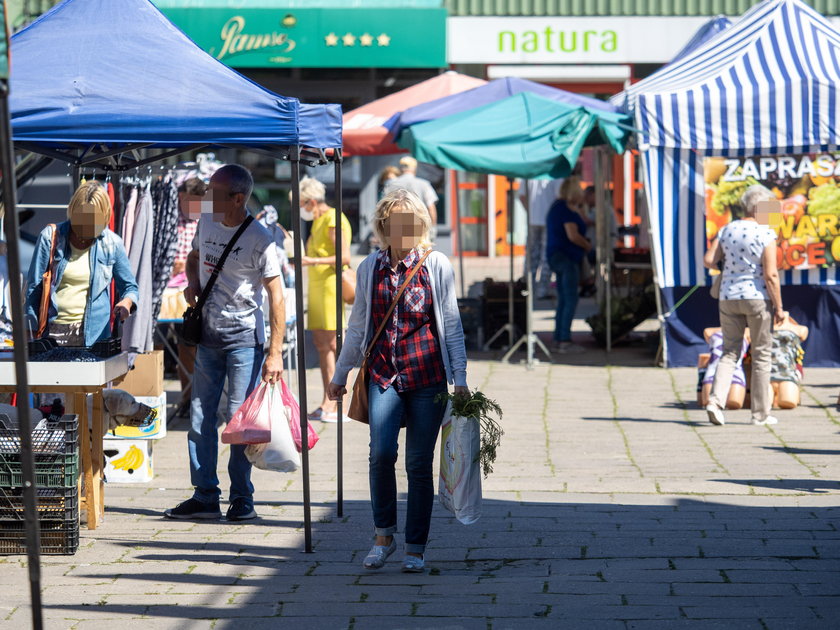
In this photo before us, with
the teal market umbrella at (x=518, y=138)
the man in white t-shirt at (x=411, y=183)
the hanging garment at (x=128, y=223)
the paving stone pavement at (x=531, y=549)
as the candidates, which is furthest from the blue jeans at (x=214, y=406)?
the man in white t-shirt at (x=411, y=183)

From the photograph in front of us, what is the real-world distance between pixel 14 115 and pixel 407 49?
49.4 feet

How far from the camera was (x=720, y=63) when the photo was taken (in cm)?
1277

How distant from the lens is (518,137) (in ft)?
39.4

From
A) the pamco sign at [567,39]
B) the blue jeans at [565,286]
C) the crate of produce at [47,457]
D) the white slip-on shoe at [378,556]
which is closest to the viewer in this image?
the white slip-on shoe at [378,556]

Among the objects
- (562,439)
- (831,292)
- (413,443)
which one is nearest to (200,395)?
(413,443)

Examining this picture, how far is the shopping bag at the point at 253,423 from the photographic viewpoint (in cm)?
646

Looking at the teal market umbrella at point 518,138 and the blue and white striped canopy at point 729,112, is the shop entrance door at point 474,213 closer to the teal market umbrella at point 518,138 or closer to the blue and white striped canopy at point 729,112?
the blue and white striped canopy at point 729,112


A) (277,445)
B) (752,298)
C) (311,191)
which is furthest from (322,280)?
(277,445)

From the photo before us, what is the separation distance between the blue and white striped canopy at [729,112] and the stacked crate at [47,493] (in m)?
7.43

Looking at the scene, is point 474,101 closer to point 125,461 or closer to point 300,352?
point 125,461

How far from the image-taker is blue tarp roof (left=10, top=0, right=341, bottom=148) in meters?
6.05

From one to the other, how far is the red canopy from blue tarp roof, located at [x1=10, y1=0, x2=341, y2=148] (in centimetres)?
704

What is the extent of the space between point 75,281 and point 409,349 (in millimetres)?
2205

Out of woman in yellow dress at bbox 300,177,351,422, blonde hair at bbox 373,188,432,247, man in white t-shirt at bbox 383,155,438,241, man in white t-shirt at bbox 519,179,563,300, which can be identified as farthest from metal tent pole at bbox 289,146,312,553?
man in white t-shirt at bbox 519,179,563,300
